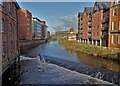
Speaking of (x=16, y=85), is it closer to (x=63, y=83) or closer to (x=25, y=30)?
(x=63, y=83)

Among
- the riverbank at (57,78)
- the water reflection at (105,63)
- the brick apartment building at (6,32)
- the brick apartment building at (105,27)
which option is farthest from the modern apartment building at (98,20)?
the brick apartment building at (6,32)

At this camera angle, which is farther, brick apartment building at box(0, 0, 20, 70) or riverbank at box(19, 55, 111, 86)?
riverbank at box(19, 55, 111, 86)

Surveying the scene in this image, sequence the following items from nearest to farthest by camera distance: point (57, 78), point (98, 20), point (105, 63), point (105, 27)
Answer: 1. point (57, 78)
2. point (105, 63)
3. point (105, 27)
4. point (98, 20)

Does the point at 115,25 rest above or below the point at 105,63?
above

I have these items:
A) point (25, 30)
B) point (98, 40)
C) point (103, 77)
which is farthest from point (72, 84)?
point (25, 30)

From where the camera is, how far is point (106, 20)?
41.4 m

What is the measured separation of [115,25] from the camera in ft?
112

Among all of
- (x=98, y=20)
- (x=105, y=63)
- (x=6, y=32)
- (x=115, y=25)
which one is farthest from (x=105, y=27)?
(x=6, y=32)

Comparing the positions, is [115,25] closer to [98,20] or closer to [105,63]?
[105,63]

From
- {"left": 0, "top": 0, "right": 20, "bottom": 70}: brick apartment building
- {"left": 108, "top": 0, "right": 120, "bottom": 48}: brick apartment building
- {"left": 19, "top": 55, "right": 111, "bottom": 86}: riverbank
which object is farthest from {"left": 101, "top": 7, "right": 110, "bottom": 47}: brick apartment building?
{"left": 0, "top": 0, "right": 20, "bottom": 70}: brick apartment building

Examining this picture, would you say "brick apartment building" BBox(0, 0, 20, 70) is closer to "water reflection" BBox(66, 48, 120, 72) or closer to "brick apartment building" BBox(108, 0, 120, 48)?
"water reflection" BBox(66, 48, 120, 72)

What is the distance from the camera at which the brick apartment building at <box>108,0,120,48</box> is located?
3284cm

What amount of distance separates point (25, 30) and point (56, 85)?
55.7 m

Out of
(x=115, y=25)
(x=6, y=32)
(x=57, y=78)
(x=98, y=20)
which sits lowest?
(x=57, y=78)
